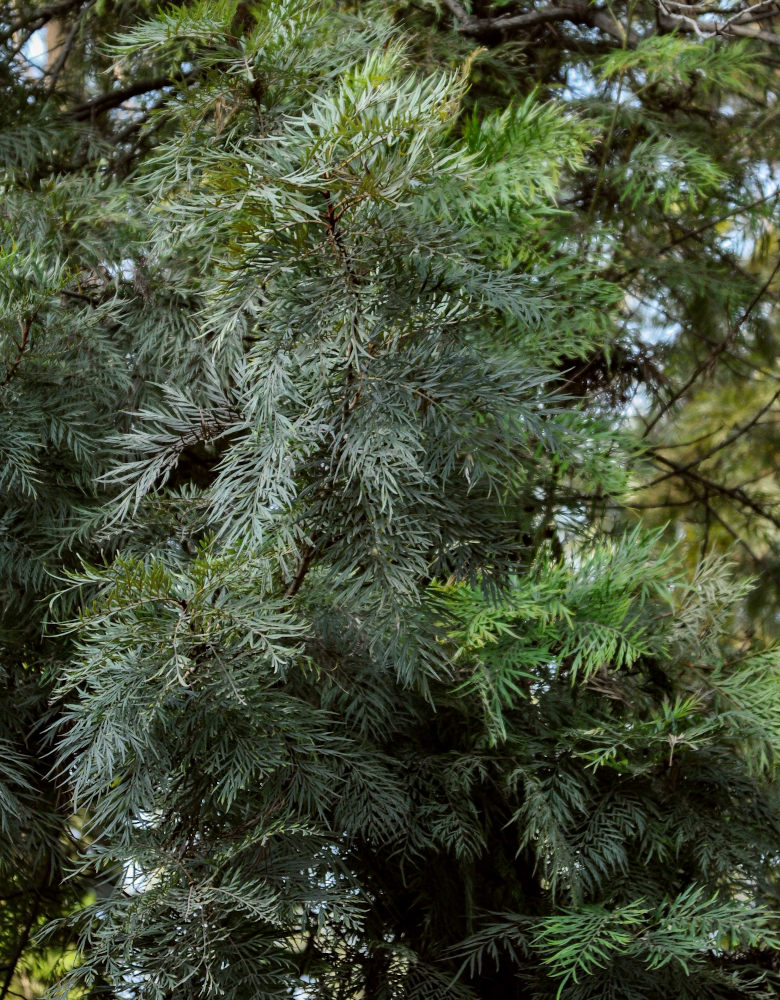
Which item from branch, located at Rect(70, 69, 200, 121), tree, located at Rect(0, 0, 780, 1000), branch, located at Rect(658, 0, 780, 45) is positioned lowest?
tree, located at Rect(0, 0, 780, 1000)

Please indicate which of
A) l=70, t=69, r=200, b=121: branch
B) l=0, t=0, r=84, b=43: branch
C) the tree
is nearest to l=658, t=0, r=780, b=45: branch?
the tree

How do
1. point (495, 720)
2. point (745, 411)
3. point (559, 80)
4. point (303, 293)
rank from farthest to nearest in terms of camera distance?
point (745, 411) → point (559, 80) → point (495, 720) → point (303, 293)

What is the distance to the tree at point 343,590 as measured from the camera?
24.3 inches

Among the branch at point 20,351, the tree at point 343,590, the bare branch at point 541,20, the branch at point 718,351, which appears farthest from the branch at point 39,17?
the branch at point 718,351

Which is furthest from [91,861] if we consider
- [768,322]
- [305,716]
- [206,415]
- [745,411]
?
[745,411]

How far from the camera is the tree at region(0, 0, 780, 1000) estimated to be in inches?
24.3

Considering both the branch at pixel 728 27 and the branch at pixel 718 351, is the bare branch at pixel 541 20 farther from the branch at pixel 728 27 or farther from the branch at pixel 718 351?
the branch at pixel 718 351

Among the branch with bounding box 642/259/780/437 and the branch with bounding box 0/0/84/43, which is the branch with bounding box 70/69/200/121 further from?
the branch with bounding box 642/259/780/437

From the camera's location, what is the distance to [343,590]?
695 mm

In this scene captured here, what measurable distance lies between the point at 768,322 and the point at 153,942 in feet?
4.34

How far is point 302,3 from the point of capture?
0.75m

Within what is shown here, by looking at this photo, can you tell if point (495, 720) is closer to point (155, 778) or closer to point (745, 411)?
point (155, 778)

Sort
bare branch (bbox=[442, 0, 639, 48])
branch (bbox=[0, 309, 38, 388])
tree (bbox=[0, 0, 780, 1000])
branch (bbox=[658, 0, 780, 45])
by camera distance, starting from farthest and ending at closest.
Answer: bare branch (bbox=[442, 0, 639, 48]), branch (bbox=[658, 0, 780, 45]), branch (bbox=[0, 309, 38, 388]), tree (bbox=[0, 0, 780, 1000])

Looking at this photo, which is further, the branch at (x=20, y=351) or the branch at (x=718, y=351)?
the branch at (x=718, y=351)
